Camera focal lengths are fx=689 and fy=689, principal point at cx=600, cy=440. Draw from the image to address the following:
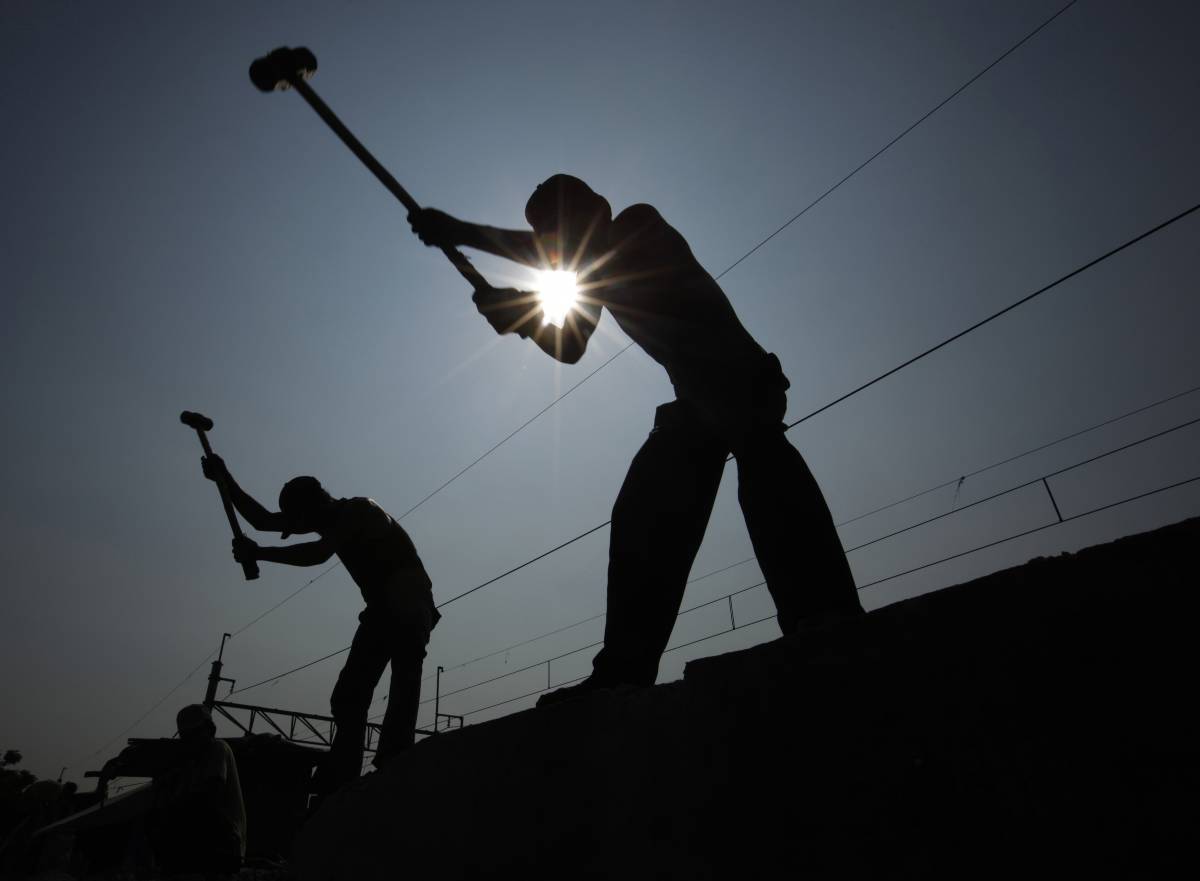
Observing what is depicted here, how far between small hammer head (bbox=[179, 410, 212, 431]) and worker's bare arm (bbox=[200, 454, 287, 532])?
0.85 feet

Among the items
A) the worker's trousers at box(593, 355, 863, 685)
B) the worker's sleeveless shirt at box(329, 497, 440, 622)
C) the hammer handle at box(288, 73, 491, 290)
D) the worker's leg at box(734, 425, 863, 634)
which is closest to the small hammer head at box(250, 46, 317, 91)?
the hammer handle at box(288, 73, 491, 290)

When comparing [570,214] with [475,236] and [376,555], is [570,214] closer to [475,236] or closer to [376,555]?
[475,236]

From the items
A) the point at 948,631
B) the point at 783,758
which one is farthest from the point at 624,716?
→ the point at 948,631

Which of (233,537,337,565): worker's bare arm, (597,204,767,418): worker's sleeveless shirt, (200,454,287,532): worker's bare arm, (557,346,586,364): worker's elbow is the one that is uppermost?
(200,454,287,532): worker's bare arm

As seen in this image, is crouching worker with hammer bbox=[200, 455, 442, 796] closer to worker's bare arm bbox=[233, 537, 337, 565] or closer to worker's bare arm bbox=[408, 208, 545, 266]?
worker's bare arm bbox=[233, 537, 337, 565]

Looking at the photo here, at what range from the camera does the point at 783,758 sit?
1098 millimetres

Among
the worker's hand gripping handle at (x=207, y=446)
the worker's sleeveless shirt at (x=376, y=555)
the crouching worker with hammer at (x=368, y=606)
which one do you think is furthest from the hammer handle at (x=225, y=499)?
the worker's sleeveless shirt at (x=376, y=555)

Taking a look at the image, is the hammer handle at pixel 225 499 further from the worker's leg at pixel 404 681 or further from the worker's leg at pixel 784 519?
the worker's leg at pixel 784 519

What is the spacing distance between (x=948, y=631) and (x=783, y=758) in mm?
328

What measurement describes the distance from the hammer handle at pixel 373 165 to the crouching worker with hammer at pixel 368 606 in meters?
1.53

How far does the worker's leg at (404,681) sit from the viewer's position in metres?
3.08

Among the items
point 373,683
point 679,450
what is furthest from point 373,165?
point 373,683

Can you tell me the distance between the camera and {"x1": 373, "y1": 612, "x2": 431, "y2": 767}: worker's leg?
308 centimetres

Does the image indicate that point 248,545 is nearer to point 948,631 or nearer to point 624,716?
point 624,716
